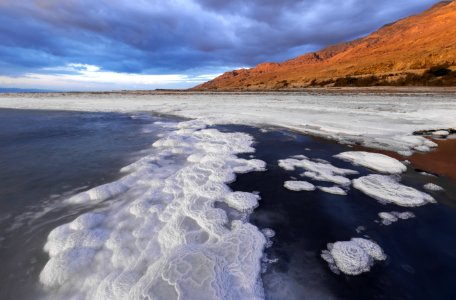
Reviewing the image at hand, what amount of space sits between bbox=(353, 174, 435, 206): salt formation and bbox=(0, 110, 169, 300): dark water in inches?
192

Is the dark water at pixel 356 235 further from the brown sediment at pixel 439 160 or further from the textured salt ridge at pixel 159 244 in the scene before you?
the brown sediment at pixel 439 160

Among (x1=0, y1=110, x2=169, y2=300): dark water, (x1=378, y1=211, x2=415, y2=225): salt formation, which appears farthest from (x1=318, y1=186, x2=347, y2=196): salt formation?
(x1=0, y1=110, x2=169, y2=300): dark water

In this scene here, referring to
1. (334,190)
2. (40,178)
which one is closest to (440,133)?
(334,190)

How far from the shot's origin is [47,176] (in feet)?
17.4

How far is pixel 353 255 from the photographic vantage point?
111 inches

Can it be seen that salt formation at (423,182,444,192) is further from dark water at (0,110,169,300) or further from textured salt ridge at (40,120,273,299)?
dark water at (0,110,169,300)

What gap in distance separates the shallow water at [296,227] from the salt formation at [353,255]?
77 mm

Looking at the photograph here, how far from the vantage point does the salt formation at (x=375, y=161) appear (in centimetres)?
536

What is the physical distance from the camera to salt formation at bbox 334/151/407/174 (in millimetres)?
5365

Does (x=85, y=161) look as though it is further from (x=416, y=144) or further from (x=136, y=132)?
(x=416, y=144)

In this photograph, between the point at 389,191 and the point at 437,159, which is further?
the point at 437,159

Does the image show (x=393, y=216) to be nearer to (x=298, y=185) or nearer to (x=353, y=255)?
(x=353, y=255)

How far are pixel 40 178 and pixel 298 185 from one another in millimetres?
5330

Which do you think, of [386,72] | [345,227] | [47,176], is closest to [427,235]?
[345,227]
